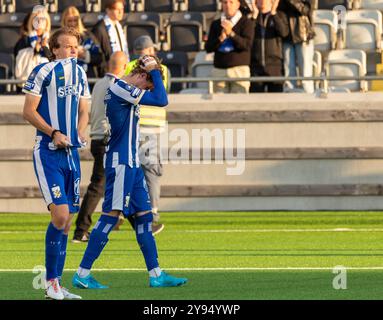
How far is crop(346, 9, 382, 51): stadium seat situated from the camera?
790 inches

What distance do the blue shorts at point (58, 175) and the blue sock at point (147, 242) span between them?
756mm

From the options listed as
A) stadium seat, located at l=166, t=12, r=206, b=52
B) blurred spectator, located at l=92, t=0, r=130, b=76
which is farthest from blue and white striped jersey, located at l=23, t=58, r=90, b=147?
stadium seat, located at l=166, t=12, r=206, b=52

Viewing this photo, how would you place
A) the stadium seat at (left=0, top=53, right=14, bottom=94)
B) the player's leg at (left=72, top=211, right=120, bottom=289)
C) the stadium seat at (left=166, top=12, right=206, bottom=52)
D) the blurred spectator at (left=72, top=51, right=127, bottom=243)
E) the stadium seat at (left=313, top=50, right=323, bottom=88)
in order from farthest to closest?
the stadium seat at (left=166, top=12, right=206, bottom=52), the stadium seat at (left=0, top=53, right=14, bottom=94), the stadium seat at (left=313, top=50, right=323, bottom=88), the blurred spectator at (left=72, top=51, right=127, bottom=243), the player's leg at (left=72, top=211, right=120, bottom=289)

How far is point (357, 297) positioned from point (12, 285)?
2.74 metres

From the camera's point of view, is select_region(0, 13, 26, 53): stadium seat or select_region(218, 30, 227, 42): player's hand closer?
select_region(218, 30, 227, 42): player's hand

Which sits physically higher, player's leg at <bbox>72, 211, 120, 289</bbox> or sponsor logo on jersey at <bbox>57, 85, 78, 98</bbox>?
sponsor logo on jersey at <bbox>57, 85, 78, 98</bbox>

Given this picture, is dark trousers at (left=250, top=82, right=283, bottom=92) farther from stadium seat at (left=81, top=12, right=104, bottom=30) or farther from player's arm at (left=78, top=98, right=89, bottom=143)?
player's arm at (left=78, top=98, right=89, bottom=143)

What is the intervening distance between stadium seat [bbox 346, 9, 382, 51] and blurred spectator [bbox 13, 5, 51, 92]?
4.52m

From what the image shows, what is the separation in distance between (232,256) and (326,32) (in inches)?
301

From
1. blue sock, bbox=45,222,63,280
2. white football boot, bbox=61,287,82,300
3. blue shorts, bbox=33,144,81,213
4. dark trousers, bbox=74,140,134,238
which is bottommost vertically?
dark trousers, bbox=74,140,134,238

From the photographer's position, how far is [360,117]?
17.9 metres

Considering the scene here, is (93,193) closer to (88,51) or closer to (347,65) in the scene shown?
(88,51)

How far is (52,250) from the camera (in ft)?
33.1
